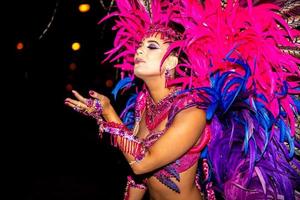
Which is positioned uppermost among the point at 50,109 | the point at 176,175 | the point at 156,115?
the point at 156,115

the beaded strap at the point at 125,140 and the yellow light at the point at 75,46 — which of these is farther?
the yellow light at the point at 75,46

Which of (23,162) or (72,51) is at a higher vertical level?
(72,51)

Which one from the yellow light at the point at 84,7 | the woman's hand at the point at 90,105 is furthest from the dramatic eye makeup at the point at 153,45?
the yellow light at the point at 84,7

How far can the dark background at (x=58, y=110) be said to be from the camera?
13.5 ft

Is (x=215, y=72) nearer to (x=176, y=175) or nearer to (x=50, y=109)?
(x=176, y=175)

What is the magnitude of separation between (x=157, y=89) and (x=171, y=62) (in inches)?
6.3

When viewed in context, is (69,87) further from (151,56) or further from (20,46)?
(151,56)

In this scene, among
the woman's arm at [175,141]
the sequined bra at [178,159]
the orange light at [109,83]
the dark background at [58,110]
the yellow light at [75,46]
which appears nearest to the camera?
the woman's arm at [175,141]

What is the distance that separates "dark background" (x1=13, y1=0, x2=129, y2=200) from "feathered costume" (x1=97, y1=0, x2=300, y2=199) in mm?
2047

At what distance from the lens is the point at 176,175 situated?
1830 mm

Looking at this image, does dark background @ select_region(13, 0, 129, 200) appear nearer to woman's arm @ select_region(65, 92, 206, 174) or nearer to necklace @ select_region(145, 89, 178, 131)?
necklace @ select_region(145, 89, 178, 131)

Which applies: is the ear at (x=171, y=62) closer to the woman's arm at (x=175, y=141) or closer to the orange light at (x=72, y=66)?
the woman's arm at (x=175, y=141)

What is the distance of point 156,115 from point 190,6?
0.59 metres

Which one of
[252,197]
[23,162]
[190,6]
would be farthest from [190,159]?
[23,162]
